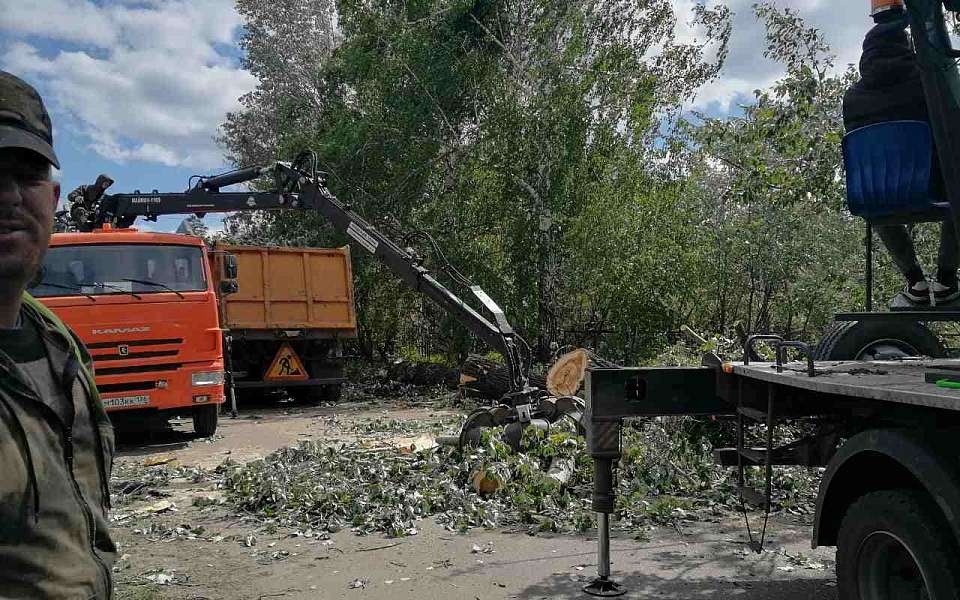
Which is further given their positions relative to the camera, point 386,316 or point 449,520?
point 386,316

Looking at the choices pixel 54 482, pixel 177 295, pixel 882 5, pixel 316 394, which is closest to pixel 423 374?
pixel 316 394

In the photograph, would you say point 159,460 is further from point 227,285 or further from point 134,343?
point 227,285

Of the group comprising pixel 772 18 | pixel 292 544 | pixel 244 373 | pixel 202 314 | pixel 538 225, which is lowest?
pixel 292 544

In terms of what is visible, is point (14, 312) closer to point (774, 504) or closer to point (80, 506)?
point (80, 506)

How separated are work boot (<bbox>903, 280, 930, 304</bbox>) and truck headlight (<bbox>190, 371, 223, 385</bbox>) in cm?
839

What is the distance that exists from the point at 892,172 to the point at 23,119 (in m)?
3.75

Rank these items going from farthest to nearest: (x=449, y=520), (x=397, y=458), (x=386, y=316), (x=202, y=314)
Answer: (x=386, y=316), (x=202, y=314), (x=397, y=458), (x=449, y=520)

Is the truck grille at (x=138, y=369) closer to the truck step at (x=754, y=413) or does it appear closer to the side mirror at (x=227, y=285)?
the side mirror at (x=227, y=285)

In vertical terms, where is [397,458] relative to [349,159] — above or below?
below

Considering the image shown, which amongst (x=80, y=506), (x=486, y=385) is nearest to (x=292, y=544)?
(x=80, y=506)

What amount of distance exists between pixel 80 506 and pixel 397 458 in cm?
770

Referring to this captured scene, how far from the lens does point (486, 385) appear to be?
14.0 m

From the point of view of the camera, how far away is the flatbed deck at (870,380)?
97.8 inches

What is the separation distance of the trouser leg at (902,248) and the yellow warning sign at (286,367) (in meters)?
12.3
